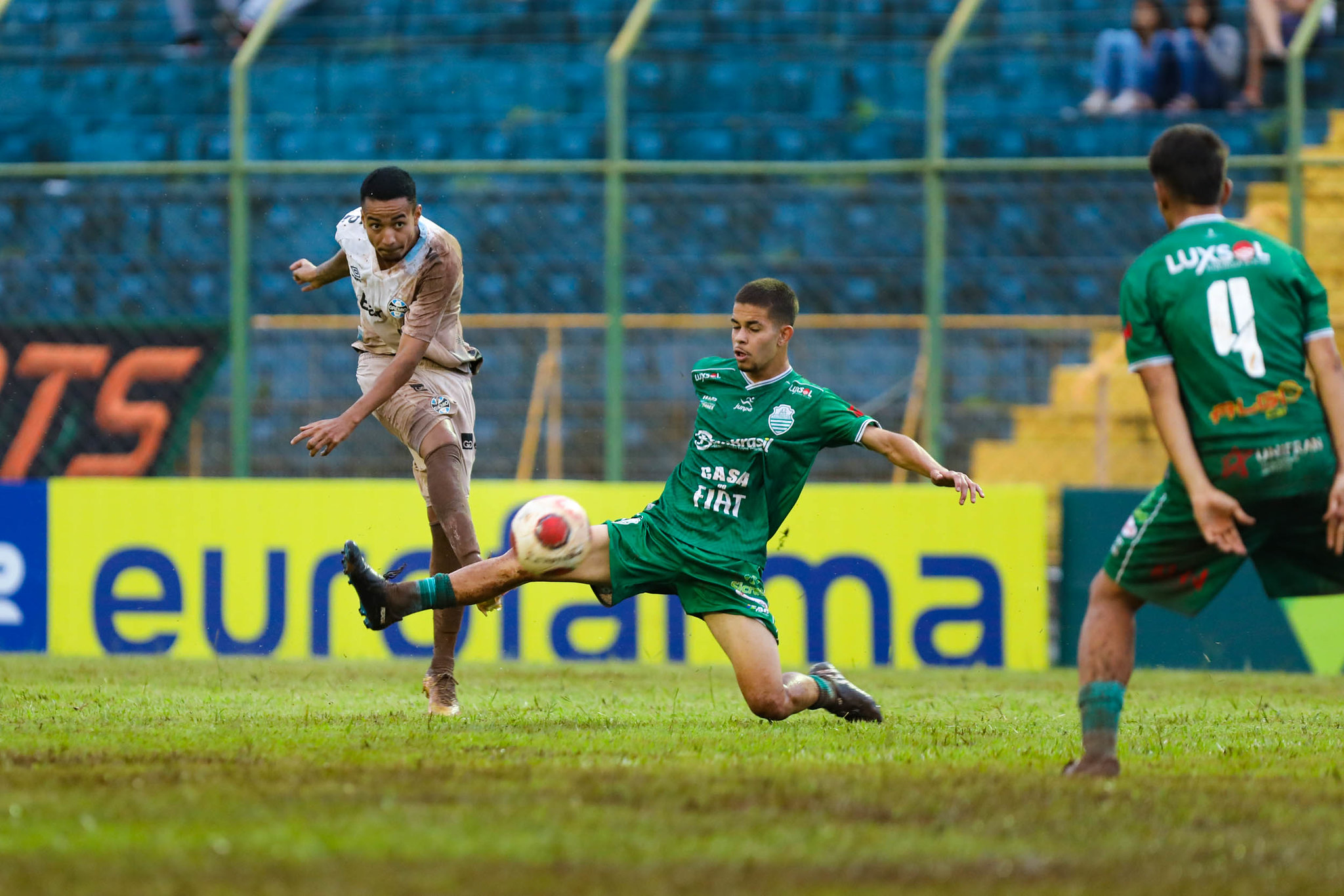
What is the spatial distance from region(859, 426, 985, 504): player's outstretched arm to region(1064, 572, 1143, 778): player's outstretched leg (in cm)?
86

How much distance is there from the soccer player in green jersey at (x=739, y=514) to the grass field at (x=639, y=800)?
288 mm

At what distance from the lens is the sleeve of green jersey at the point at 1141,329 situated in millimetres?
4617

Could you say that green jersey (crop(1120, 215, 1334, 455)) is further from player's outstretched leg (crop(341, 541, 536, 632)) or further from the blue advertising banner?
the blue advertising banner

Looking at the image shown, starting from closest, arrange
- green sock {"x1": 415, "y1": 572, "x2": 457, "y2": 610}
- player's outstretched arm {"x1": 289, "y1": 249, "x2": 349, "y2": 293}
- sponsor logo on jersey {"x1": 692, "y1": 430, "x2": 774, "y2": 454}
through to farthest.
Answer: green sock {"x1": 415, "y1": 572, "x2": 457, "y2": 610}, sponsor logo on jersey {"x1": 692, "y1": 430, "x2": 774, "y2": 454}, player's outstretched arm {"x1": 289, "y1": 249, "x2": 349, "y2": 293}

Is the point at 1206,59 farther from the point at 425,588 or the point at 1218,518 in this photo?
the point at 1218,518

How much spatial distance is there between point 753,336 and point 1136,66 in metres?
8.84

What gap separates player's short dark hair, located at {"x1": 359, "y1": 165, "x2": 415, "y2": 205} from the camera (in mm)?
6727

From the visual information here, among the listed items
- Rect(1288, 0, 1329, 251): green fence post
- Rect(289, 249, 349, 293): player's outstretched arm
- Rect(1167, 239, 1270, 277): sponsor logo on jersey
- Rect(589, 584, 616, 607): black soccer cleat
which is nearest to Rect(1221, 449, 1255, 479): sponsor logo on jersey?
Rect(1167, 239, 1270, 277): sponsor logo on jersey

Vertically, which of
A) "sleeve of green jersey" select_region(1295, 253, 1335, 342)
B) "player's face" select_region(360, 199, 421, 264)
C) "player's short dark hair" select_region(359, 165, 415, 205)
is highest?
"player's short dark hair" select_region(359, 165, 415, 205)

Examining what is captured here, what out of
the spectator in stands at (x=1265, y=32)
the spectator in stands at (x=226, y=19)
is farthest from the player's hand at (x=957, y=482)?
the spectator in stands at (x=226, y=19)

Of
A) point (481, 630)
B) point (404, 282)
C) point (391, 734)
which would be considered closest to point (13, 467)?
point (481, 630)

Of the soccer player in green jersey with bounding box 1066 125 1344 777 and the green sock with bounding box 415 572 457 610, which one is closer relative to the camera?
the soccer player in green jersey with bounding box 1066 125 1344 777

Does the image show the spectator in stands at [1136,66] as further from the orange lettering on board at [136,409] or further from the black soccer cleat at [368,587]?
the black soccer cleat at [368,587]

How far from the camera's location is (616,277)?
11.3 metres
